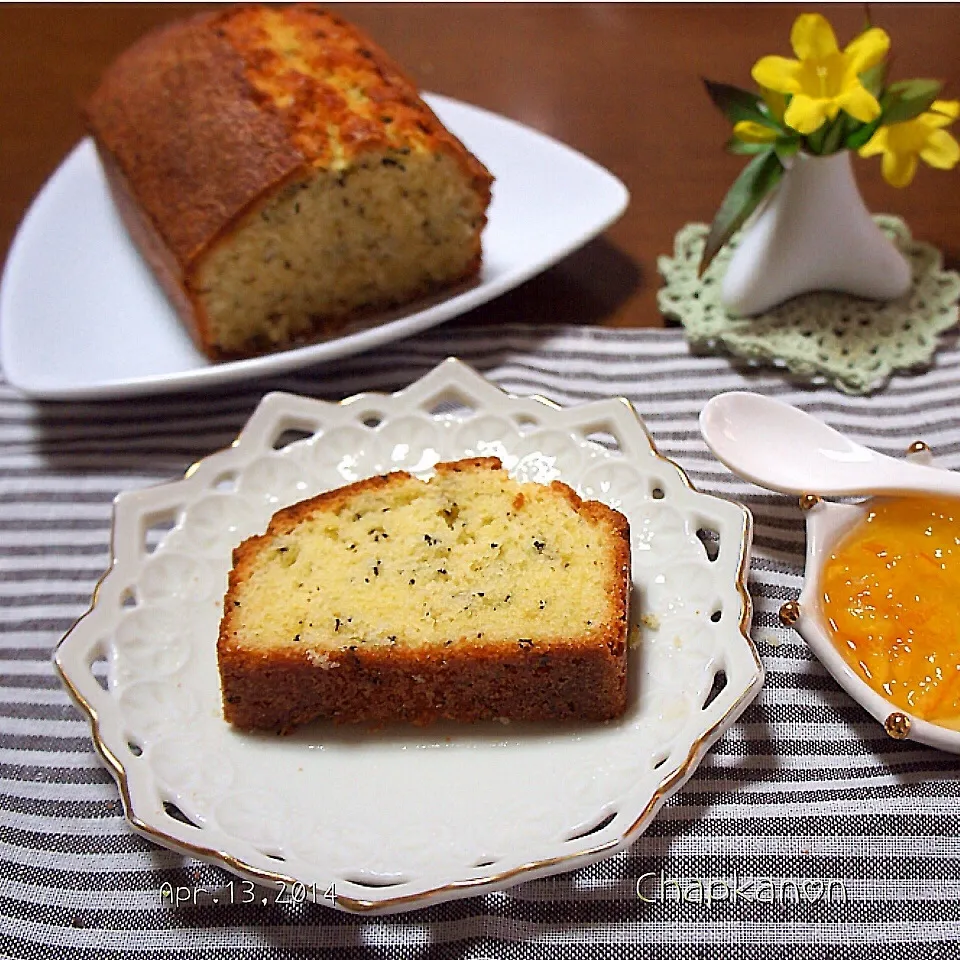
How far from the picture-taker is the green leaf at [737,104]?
6.10 ft

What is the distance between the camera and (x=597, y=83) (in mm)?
2533

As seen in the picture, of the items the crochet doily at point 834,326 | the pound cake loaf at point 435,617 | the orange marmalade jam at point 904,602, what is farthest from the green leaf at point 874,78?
the pound cake loaf at point 435,617

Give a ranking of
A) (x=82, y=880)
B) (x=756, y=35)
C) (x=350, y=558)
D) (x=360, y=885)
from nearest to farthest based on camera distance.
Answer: (x=360, y=885)
(x=82, y=880)
(x=350, y=558)
(x=756, y=35)

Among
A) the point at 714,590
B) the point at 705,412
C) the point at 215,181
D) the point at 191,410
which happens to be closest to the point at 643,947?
the point at 714,590

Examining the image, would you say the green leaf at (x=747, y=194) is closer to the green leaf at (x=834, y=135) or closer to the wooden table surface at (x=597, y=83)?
the green leaf at (x=834, y=135)

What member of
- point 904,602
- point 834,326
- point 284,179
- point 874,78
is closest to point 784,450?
point 904,602

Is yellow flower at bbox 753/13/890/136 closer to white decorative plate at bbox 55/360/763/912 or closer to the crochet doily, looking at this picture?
the crochet doily

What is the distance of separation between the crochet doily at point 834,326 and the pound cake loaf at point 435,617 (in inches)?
23.2

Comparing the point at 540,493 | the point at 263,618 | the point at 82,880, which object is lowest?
the point at 82,880

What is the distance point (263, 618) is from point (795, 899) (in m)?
0.72

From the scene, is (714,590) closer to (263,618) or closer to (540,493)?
(540,493)

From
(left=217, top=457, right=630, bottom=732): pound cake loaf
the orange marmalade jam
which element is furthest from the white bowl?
(left=217, top=457, right=630, bottom=732): pound cake loaf

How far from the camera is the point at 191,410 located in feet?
6.33

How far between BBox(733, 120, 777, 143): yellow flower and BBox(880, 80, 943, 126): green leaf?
0.58 feet
